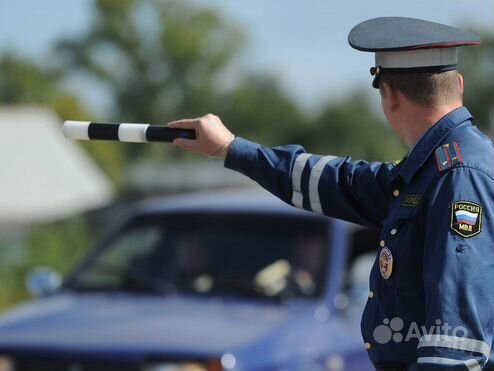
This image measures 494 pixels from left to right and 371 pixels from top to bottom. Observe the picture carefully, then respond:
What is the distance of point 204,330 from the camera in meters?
5.39

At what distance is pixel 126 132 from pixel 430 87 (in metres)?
0.88

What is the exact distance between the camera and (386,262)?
2.82 meters

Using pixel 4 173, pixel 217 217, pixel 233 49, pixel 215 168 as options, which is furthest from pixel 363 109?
pixel 217 217

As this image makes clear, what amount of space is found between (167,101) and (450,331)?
76.4 m

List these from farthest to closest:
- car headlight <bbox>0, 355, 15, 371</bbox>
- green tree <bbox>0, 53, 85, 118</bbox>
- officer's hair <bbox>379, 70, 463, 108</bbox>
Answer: green tree <bbox>0, 53, 85, 118</bbox>
car headlight <bbox>0, 355, 15, 371</bbox>
officer's hair <bbox>379, 70, 463, 108</bbox>

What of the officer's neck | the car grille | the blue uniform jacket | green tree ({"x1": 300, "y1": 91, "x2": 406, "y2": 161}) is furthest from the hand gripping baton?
green tree ({"x1": 300, "y1": 91, "x2": 406, "y2": 161})

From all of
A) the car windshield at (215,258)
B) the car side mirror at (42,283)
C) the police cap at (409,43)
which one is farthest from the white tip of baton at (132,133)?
the car side mirror at (42,283)

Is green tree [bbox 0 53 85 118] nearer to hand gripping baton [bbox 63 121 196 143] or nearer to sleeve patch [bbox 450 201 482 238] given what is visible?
hand gripping baton [bbox 63 121 196 143]

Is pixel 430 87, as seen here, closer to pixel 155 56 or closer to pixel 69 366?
pixel 69 366

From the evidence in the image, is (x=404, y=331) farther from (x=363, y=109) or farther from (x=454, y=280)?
(x=363, y=109)

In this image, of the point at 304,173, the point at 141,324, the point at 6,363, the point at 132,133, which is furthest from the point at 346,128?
the point at 132,133

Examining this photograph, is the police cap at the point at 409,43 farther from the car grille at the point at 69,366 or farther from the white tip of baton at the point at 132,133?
the car grille at the point at 69,366

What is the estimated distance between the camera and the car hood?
522cm

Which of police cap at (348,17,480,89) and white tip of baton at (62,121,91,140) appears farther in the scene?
white tip of baton at (62,121,91,140)
